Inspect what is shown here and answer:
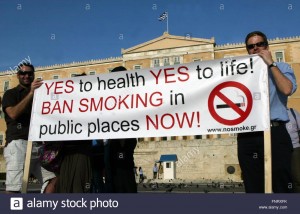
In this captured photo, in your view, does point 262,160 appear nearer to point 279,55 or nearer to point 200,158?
point 200,158

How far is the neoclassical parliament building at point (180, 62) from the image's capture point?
108ft

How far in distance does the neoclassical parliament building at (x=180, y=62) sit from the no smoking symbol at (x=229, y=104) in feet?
93.1

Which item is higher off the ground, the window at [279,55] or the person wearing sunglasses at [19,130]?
the window at [279,55]

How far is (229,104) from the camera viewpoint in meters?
3.92

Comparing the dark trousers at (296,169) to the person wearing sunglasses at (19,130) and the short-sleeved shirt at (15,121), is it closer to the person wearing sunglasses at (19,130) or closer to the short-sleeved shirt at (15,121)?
the person wearing sunglasses at (19,130)

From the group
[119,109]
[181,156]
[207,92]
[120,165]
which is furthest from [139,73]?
[181,156]

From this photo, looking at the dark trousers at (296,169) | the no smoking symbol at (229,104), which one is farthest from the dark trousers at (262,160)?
the dark trousers at (296,169)

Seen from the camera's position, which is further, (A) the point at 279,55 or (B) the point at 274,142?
(A) the point at 279,55

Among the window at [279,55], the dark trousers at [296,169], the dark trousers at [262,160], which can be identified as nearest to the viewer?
the dark trousers at [262,160]

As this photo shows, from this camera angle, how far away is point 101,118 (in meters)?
4.49

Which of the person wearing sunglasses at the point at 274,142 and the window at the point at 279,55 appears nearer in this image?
the person wearing sunglasses at the point at 274,142

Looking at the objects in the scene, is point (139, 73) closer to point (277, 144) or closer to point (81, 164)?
point (81, 164)

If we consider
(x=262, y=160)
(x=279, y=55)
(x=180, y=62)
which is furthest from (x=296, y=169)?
(x=279, y=55)

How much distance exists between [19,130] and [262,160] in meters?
3.12
